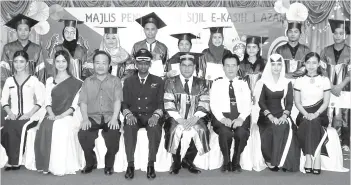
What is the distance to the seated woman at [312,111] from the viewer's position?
4.21 metres

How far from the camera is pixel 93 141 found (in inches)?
164

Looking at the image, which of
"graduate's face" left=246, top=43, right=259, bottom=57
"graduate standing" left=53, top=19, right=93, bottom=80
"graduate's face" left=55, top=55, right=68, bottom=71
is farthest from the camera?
"graduate standing" left=53, top=19, right=93, bottom=80

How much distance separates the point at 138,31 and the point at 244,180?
3.81 m

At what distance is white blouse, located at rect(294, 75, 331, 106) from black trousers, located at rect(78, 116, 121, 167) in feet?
7.93

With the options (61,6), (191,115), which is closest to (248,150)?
(191,115)

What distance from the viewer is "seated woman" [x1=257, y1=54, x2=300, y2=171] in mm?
4234

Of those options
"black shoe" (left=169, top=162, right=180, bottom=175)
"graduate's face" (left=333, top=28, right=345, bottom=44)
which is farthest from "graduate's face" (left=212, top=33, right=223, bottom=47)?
"black shoe" (left=169, top=162, right=180, bottom=175)

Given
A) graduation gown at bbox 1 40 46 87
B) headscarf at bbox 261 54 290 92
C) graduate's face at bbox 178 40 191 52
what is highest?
graduate's face at bbox 178 40 191 52

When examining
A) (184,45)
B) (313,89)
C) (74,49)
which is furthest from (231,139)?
(74,49)

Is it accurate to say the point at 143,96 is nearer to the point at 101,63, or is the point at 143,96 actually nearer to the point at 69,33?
the point at 101,63

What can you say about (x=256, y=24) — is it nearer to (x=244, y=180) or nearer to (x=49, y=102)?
(x=244, y=180)

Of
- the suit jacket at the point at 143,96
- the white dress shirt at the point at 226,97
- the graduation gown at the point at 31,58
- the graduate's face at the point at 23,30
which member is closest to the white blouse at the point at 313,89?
the white dress shirt at the point at 226,97

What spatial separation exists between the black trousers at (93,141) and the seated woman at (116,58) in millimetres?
1313

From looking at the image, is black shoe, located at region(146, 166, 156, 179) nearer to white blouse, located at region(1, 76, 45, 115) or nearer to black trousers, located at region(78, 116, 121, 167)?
black trousers, located at region(78, 116, 121, 167)
